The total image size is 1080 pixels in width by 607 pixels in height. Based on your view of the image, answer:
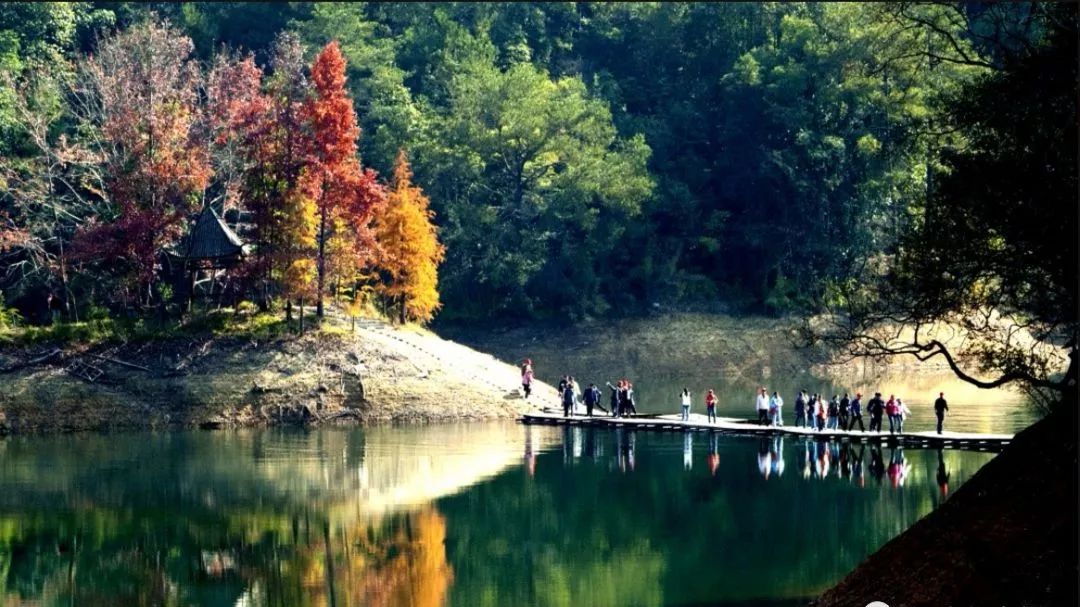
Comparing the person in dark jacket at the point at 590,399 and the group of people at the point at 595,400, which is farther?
the person in dark jacket at the point at 590,399

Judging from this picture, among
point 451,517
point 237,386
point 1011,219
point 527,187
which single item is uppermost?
point 527,187

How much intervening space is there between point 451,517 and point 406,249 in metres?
32.7

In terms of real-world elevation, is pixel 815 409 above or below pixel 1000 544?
above

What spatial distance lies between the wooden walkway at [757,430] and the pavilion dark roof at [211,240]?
49.2 ft

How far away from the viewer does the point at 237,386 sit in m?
63.4

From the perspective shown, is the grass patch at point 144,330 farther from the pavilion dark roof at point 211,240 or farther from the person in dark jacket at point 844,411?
the person in dark jacket at point 844,411

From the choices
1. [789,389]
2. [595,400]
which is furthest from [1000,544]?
[789,389]

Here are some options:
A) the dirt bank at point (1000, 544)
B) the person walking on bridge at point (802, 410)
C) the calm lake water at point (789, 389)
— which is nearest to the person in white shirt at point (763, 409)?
the person walking on bridge at point (802, 410)

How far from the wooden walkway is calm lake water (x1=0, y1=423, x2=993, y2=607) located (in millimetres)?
466

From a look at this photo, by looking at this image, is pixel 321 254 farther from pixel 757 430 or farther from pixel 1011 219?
pixel 1011 219

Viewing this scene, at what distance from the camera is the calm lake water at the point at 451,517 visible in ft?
110

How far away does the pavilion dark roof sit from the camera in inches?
2726

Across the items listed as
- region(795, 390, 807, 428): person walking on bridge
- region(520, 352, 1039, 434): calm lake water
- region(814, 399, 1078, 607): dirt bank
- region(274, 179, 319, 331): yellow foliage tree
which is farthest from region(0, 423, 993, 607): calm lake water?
region(274, 179, 319, 331): yellow foliage tree

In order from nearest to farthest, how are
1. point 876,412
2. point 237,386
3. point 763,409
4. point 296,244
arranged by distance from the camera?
1. point 876,412
2. point 763,409
3. point 237,386
4. point 296,244
